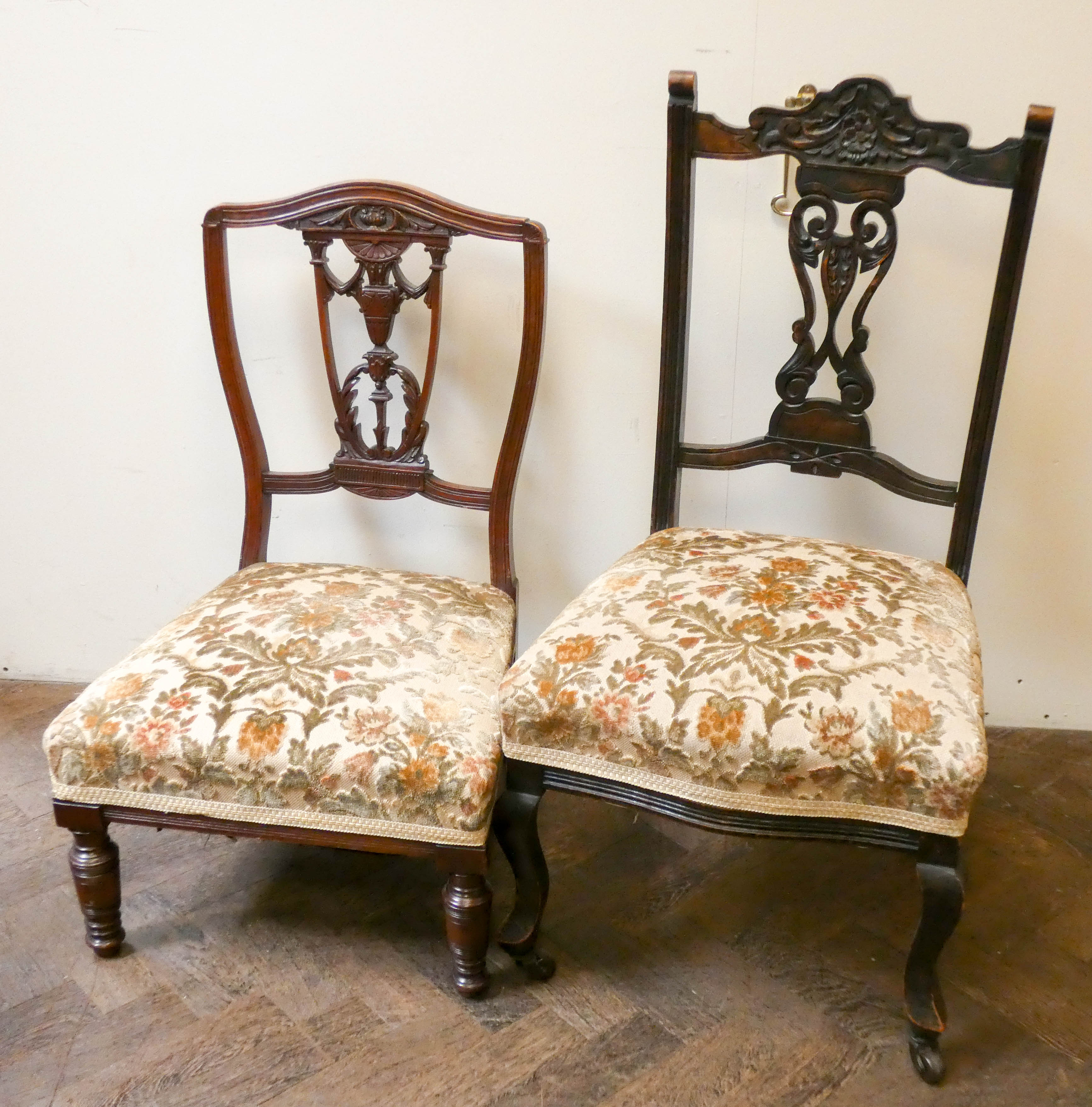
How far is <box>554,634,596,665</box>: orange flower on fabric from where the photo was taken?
4.24 ft

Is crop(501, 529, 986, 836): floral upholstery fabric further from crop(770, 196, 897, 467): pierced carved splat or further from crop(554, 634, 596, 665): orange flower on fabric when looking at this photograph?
crop(770, 196, 897, 467): pierced carved splat

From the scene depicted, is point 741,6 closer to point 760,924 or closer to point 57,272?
point 57,272

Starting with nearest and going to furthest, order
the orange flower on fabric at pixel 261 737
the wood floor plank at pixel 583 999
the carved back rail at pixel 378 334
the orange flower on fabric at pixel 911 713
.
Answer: the orange flower on fabric at pixel 911 713 < the orange flower on fabric at pixel 261 737 < the wood floor plank at pixel 583 999 < the carved back rail at pixel 378 334

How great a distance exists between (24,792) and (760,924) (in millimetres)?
1230

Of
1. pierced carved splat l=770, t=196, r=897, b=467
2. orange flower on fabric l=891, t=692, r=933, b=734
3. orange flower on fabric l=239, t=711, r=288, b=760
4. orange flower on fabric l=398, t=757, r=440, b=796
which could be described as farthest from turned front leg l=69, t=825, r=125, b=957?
pierced carved splat l=770, t=196, r=897, b=467

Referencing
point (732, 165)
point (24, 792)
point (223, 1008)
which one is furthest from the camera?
point (24, 792)

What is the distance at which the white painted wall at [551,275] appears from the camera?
5.35 feet

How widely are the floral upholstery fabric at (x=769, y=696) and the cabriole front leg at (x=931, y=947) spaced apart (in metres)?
0.05

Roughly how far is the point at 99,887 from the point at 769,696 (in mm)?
902

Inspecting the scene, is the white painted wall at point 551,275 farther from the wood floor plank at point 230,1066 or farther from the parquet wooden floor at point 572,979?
the wood floor plank at point 230,1066

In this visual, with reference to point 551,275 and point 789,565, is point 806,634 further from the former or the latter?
point 551,275

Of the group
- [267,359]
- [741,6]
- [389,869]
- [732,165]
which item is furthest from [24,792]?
[741,6]

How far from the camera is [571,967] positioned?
148cm

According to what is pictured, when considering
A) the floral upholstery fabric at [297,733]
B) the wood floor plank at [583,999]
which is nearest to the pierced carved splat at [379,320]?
the floral upholstery fabric at [297,733]
